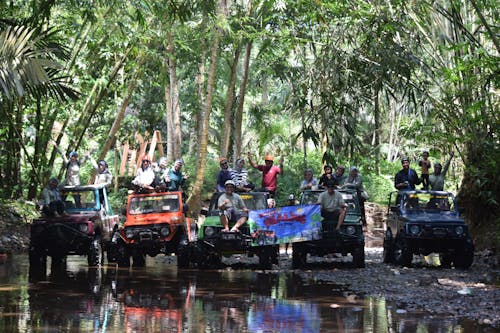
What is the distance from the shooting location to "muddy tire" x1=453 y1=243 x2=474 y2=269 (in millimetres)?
18000

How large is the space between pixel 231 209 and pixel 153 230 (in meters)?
1.72

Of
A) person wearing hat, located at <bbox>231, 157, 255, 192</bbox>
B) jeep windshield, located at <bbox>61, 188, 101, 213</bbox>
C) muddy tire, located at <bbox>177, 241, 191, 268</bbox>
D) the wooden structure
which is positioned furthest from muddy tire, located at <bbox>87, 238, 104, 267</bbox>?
the wooden structure

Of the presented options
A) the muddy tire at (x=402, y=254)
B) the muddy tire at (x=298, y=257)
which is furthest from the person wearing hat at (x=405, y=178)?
the muddy tire at (x=298, y=257)

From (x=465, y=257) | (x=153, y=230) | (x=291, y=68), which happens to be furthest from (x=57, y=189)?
(x=291, y=68)

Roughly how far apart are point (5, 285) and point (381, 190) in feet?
80.0

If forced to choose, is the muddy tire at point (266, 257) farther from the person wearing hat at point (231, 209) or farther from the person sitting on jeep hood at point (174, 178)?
the person sitting on jeep hood at point (174, 178)

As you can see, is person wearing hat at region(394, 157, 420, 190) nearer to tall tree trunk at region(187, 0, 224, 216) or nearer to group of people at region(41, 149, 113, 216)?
group of people at region(41, 149, 113, 216)

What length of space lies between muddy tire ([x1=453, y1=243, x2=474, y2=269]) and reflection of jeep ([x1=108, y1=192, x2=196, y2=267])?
5511 millimetres

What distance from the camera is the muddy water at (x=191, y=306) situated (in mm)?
9789

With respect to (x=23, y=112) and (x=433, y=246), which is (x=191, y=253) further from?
(x=23, y=112)

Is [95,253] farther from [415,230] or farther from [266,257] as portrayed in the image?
[415,230]

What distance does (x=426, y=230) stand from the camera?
58.7 ft

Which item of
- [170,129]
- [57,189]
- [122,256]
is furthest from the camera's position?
[170,129]

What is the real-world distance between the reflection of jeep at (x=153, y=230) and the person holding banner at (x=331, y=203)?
2.85 meters
